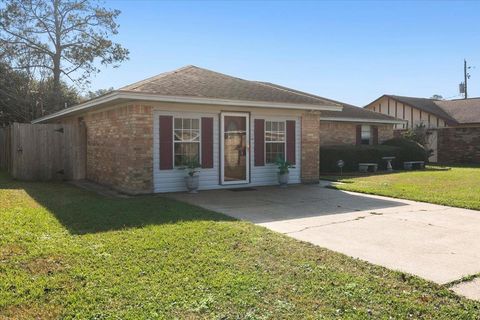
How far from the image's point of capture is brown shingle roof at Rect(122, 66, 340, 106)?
1071cm

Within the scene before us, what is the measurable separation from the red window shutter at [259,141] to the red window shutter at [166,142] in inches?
104

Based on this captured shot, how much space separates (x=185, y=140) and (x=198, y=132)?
1.44ft

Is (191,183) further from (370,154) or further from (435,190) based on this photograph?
(370,154)

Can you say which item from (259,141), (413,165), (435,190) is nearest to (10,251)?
(259,141)

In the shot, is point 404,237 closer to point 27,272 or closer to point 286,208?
point 286,208

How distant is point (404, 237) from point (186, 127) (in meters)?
6.81

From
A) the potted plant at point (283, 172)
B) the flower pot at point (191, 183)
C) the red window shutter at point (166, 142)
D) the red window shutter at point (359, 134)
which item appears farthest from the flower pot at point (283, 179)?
the red window shutter at point (359, 134)

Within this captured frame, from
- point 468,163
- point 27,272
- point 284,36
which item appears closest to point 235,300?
point 27,272

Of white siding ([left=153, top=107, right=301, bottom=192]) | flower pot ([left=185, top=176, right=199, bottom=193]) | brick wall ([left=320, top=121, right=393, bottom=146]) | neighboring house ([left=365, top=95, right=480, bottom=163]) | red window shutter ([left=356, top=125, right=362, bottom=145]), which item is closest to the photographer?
white siding ([left=153, top=107, right=301, bottom=192])

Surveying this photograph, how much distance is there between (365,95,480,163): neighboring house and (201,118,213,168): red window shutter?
17.4 metres

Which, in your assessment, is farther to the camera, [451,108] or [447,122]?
[451,108]

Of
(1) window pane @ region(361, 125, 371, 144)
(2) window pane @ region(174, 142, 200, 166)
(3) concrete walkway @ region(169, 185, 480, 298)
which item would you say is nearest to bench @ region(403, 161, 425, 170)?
(1) window pane @ region(361, 125, 371, 144)

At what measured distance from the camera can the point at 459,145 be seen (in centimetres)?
2580

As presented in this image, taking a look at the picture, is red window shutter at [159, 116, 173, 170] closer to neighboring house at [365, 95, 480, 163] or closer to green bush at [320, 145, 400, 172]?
green bush at [320, 145, 400, 172]
